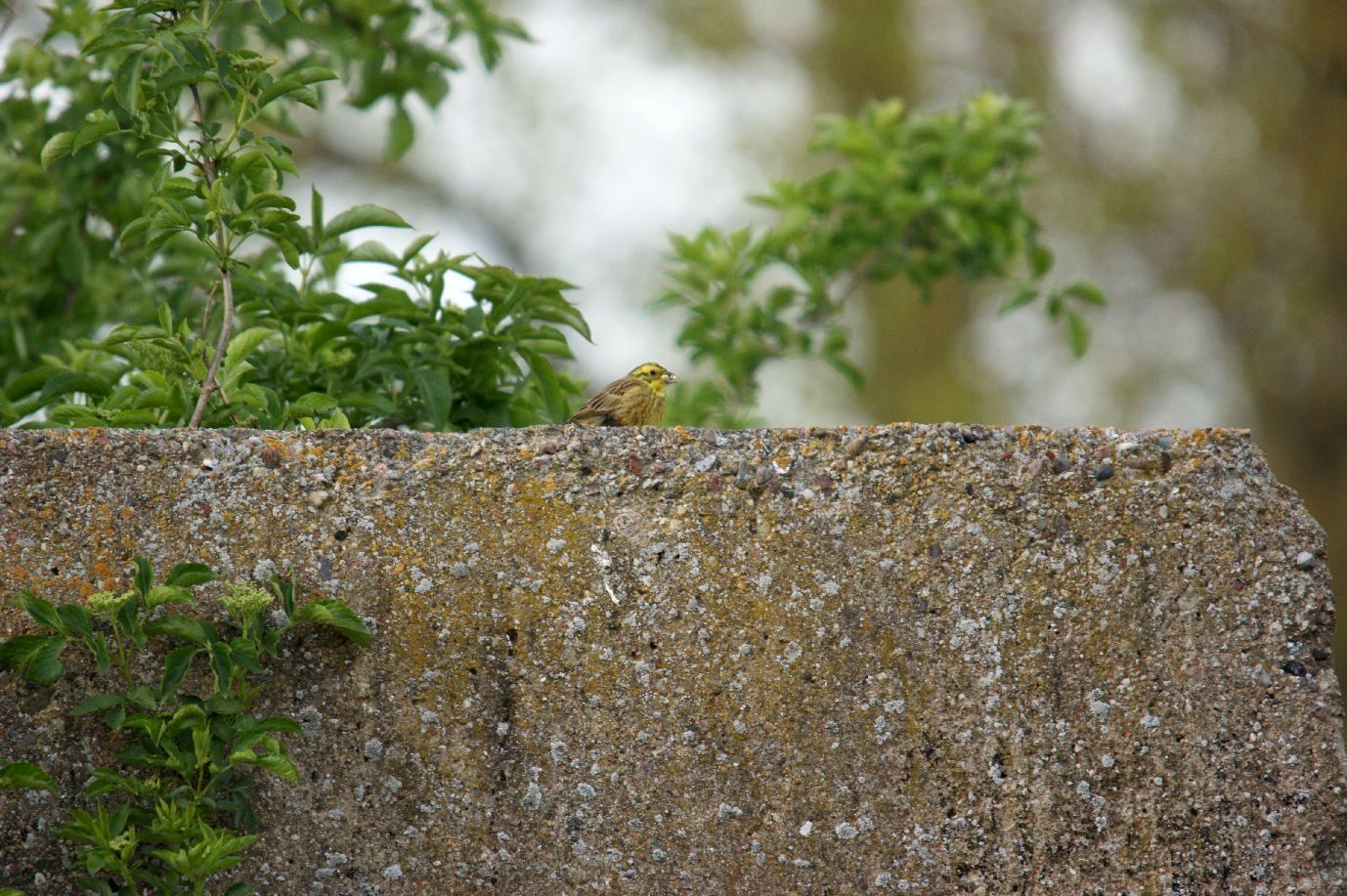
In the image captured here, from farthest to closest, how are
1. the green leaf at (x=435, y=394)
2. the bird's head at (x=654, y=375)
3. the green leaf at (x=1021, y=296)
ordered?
the green leaf at (x=1021, y=296), the bird's head at (x=654, y=375), the green leaf at (x=435, y=394)

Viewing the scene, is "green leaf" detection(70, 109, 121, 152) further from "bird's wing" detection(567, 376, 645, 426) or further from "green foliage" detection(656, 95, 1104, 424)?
"green foliage" detection(656, 95, 1104, 424)

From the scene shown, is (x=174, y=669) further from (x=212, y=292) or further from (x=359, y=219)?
(x=359, y=219)

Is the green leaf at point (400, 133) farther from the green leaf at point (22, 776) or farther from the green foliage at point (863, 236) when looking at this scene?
the green leaf at point (22, 776)

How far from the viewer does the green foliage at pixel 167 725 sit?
1942 mm

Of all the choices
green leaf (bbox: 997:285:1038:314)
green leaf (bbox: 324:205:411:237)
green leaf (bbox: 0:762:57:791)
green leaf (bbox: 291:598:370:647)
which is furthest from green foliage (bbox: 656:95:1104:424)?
green leaf (bbox: 0:762:57:791)

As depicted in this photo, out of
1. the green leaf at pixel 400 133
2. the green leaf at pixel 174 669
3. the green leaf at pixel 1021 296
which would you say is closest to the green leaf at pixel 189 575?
the green leaf at pixel 174 669

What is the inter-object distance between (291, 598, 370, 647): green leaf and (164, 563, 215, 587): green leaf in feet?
0.49

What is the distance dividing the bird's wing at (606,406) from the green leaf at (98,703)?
5.19ft

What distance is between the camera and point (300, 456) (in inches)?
85.7

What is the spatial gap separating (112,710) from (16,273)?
2.58m

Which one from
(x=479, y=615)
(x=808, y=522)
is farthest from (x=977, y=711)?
(x=479, y=615)

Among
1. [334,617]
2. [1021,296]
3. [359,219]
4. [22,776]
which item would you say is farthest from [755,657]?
[1021,296]

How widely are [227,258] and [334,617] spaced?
0.71m

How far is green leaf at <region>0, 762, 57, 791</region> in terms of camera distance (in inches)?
75.7
